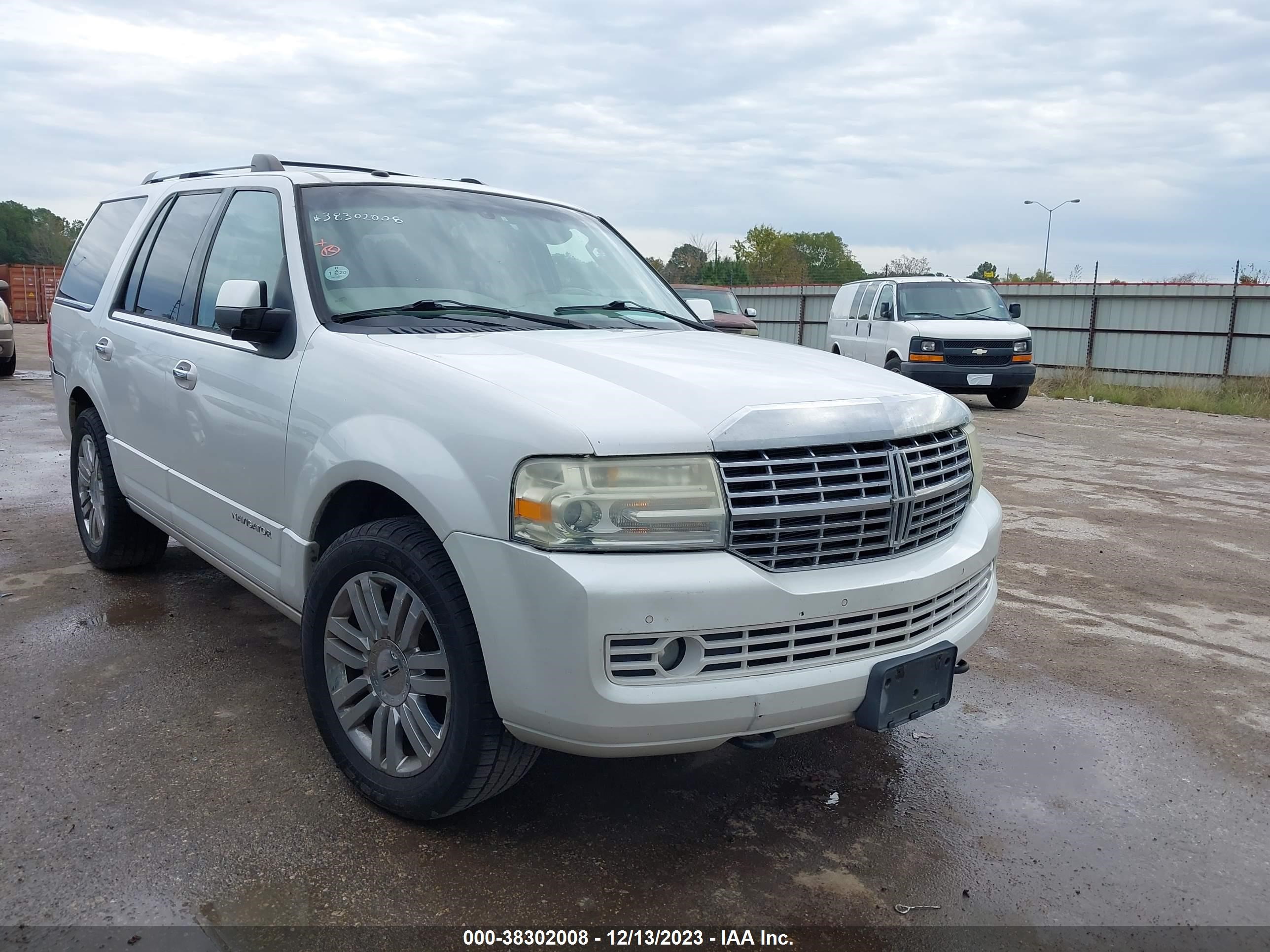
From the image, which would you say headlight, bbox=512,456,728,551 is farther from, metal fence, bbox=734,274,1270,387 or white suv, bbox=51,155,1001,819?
metal fence, bbox=734,274,1270,387

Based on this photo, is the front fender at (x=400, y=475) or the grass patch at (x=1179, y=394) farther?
the grass patch at (x=1179, y=394)

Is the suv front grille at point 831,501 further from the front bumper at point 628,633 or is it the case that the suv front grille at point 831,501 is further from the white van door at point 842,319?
the white van door at point 842,319

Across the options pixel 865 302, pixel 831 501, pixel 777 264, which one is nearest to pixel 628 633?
pixel 831 501

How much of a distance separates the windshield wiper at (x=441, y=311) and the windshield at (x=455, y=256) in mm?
21

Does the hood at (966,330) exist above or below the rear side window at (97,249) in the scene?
below

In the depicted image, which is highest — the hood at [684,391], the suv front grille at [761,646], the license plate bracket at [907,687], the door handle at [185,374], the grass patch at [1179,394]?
the hood at [684,391]

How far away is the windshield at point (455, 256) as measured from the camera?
11.2 ft

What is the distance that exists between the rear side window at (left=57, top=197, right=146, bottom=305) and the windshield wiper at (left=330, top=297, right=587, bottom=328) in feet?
7.33

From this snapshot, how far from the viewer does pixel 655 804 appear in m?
3.02

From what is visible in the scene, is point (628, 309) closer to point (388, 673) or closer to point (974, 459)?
point (974, 459)

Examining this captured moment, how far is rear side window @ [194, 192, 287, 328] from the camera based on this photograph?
3541 mm

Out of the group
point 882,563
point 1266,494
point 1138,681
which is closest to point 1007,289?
point 1266,494

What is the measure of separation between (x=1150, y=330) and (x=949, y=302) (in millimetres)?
8180

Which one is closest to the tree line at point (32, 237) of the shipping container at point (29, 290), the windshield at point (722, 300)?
the shipping container at point (29, 290)
